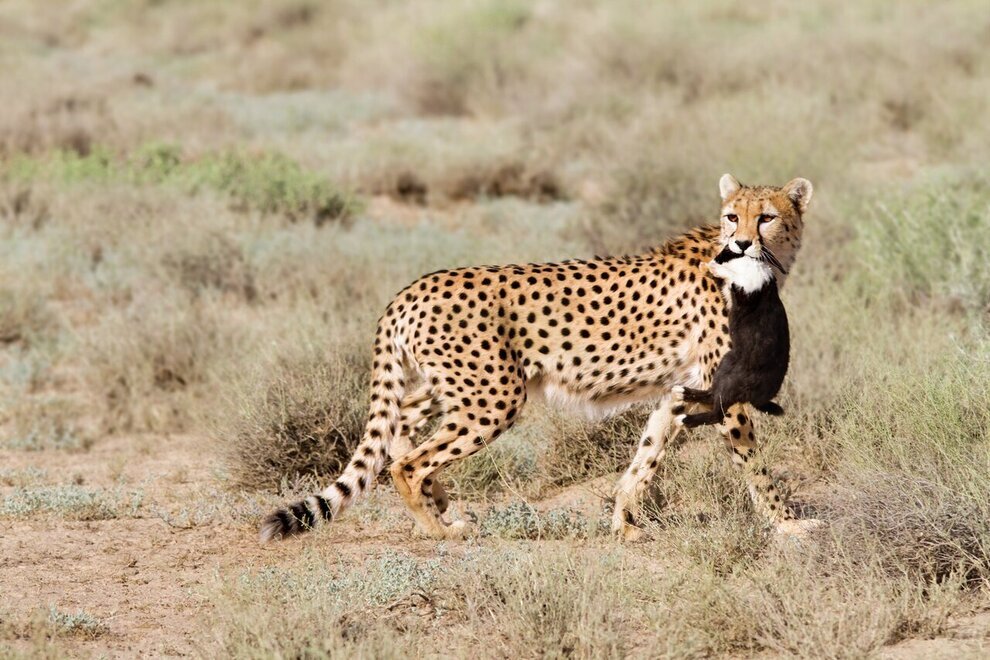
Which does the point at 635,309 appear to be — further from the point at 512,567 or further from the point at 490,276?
the point at 512,567

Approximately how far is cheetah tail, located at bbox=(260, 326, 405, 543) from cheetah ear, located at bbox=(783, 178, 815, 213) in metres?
1.42

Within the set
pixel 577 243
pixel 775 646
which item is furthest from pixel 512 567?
pixel 577 243

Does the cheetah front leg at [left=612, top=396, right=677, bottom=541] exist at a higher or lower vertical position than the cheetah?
lower

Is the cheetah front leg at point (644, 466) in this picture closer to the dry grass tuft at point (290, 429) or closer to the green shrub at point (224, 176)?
the dry grass tuft at point (290, 429)

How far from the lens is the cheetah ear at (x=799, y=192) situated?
15.3ft

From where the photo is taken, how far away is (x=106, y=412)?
6.54 m

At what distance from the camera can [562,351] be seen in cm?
463

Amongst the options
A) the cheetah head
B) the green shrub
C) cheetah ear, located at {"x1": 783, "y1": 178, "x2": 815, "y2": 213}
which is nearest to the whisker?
the cheetah head

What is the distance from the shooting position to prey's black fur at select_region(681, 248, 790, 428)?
4.26 metres

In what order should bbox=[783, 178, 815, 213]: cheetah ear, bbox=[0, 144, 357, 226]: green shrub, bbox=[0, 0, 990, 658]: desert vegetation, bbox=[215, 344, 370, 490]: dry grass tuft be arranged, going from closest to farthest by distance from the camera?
bbox=[0, 0, 990, 658]: desert vegetation < bbox=[783, 178, 815, 213]: cheetah ear < bbox=[215, 344, 370, 490]: dry grass tuft < bbox=[0, 144, 357, 226]: green shrub

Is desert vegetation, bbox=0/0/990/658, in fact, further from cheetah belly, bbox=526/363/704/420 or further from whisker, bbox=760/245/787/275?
whisker, bbox=760/245/787/275

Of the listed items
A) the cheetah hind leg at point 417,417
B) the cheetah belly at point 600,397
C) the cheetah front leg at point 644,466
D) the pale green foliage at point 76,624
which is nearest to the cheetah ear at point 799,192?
the cheetah belly at point 600,397

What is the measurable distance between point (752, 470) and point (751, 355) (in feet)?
1.50

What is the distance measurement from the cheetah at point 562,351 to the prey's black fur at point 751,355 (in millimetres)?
150
